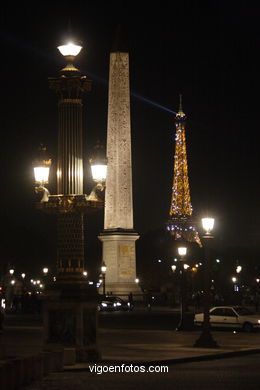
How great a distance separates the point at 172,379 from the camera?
18.6 metres

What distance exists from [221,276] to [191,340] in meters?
94.1

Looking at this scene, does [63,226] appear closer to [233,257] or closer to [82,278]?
[82,278]

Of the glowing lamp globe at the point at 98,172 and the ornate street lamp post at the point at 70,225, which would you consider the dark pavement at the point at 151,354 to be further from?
the glowing lamp globe at the point at 98,172

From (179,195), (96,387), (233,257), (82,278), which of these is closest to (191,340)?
(82,278)

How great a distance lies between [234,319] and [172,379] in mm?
20313

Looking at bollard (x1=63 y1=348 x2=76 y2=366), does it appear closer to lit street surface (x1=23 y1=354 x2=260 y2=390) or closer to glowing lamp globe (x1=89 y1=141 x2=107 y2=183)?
Result: lit street surface (x1=23 y1=354 x2=260 y2=390)

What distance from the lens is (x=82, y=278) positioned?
2125cm

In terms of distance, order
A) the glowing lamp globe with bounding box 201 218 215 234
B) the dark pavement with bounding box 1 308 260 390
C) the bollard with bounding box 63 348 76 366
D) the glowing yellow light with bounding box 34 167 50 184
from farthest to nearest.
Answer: the glowing lamp globe with bounding box 201 218 215 234
the glowing yellow light with bounding box 34 167 50 184
the bollard with bounding box 63 348 76 366
the dark pavement with bounding box 1 308 260 390

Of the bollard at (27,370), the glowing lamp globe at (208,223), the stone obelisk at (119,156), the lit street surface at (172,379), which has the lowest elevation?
the lit street surface at (172,379)

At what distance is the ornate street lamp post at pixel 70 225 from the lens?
68.5 feet

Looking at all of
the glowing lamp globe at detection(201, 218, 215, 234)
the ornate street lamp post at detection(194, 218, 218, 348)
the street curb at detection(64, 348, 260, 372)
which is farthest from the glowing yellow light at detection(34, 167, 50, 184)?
the glowing lamp globe at detection(201, 218, 215, 234)

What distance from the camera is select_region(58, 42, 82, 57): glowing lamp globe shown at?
867 inches

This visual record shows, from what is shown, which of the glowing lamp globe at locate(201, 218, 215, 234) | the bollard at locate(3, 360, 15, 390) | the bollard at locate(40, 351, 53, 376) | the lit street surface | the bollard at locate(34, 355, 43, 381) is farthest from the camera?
the glowing lamp globe at locate(201, 218, 215, 234)

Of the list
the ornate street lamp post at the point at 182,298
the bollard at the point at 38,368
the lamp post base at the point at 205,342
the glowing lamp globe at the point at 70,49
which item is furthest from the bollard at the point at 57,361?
the ornate street lamp post at the point at 182,298
